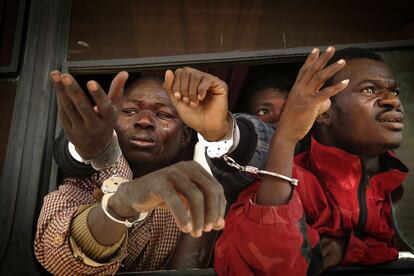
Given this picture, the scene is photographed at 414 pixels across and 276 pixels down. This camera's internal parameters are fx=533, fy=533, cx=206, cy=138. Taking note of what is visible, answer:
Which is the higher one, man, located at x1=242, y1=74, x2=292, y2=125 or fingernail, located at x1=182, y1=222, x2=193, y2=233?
man, located at x1=242, y1=74, x2=292, y2=125

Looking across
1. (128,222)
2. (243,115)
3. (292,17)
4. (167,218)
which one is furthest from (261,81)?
(128,222)

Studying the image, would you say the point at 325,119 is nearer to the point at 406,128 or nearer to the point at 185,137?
the point at 406,128

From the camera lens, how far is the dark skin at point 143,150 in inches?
48.2

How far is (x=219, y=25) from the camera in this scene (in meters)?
2.15

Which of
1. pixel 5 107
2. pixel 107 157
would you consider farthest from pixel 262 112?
pixel 5 107

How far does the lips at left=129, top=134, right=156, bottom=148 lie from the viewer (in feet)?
6.16

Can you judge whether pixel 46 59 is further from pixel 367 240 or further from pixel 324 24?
pixel 367 240

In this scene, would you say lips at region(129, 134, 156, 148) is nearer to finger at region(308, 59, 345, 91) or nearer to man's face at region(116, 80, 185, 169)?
man's face at region(116, 80, 185, 169)

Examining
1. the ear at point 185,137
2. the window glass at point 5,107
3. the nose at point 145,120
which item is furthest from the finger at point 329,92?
the window glass at point 5,107

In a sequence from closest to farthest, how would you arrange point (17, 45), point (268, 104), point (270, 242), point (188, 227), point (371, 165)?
1. point (188, 227)
2. point (270, 242)
3. point (371, 165)
4. point (268, 104)
5. point (17, 45)

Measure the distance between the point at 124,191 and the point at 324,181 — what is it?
0.74m

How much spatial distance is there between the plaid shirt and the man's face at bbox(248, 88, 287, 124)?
1.60 feet

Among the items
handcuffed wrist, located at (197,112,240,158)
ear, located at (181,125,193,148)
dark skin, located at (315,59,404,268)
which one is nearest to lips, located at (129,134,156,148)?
ear, located at (181,125,193,148)

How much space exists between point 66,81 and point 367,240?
1065 millimetres
